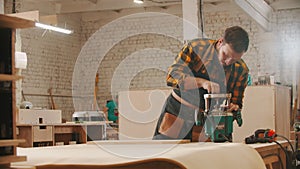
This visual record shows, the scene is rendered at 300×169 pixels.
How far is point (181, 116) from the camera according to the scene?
2670mm

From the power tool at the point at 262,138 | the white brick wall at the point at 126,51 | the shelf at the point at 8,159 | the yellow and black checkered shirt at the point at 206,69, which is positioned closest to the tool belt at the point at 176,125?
the yellow and black checkered shirt at the point at 206,69

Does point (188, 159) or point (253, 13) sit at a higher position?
point (253, 13)

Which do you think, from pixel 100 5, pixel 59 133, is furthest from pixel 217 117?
pixel 100 5

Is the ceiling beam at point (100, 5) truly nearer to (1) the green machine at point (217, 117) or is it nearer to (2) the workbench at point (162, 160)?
(1) the green machine at point (217, 117)

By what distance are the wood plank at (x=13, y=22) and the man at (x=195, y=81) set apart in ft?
4.88

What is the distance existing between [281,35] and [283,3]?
0.74m

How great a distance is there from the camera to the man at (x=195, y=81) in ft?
8.61

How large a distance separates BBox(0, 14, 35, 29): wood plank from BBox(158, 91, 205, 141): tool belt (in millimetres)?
1468

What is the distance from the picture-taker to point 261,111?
14.7 feet

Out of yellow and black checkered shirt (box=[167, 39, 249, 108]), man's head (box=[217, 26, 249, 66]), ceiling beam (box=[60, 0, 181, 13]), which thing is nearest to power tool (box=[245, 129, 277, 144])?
yellow and black checkered shirt (box=[167, 39, 249, 108])

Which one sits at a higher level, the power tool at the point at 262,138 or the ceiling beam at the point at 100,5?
the ceiling beam at the point at 100,5

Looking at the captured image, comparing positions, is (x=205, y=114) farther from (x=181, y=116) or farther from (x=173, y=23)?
(x=173, y=23)

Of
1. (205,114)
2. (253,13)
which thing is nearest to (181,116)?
(205,114)

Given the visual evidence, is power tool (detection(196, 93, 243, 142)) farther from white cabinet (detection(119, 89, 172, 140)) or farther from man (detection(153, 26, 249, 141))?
white cabinet (detection(119, 89, 172, 140))
